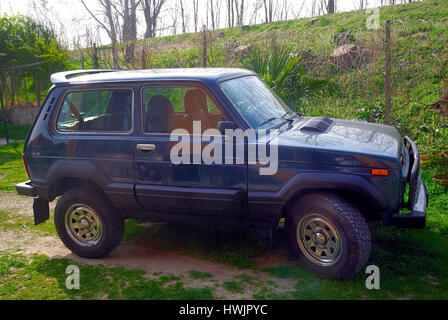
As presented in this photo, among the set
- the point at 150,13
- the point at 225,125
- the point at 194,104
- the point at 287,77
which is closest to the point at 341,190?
the point at 225,125

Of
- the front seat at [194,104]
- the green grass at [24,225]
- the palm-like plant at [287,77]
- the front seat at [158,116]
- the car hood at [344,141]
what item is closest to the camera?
the car hood at [344,141]

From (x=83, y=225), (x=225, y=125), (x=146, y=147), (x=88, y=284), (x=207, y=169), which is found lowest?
(x=88, y=284)

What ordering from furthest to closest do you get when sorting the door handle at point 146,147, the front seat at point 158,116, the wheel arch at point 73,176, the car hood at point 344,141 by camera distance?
the wheel arch at point 73,176 → the front seat at point 158,116 → the door handle at point 146,147 → the car hood at point 344,141

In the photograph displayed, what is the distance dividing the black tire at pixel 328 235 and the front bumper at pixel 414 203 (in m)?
0.32

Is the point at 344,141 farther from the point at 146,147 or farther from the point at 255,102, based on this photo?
the point at 146,147

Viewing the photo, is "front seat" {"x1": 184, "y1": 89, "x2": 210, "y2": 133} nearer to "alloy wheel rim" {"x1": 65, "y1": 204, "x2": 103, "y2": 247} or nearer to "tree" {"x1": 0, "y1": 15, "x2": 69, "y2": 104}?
"alloy wheel rim" {"x1": 65, "y1": 204, "x2": 103, "y2": 247}

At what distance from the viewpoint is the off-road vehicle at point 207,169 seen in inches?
155

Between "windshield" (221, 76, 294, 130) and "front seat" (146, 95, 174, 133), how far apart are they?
0.69 metres

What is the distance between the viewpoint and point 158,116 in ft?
15.1

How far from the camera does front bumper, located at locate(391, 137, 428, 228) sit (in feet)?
12.7

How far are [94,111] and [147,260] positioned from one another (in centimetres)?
180

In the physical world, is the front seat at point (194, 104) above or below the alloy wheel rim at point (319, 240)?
above

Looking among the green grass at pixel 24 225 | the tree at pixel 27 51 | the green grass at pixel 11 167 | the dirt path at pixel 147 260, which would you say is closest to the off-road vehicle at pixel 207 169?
the dirt path at pixel 147 260

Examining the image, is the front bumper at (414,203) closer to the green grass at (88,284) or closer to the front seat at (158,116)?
the green grass at (88,284)
